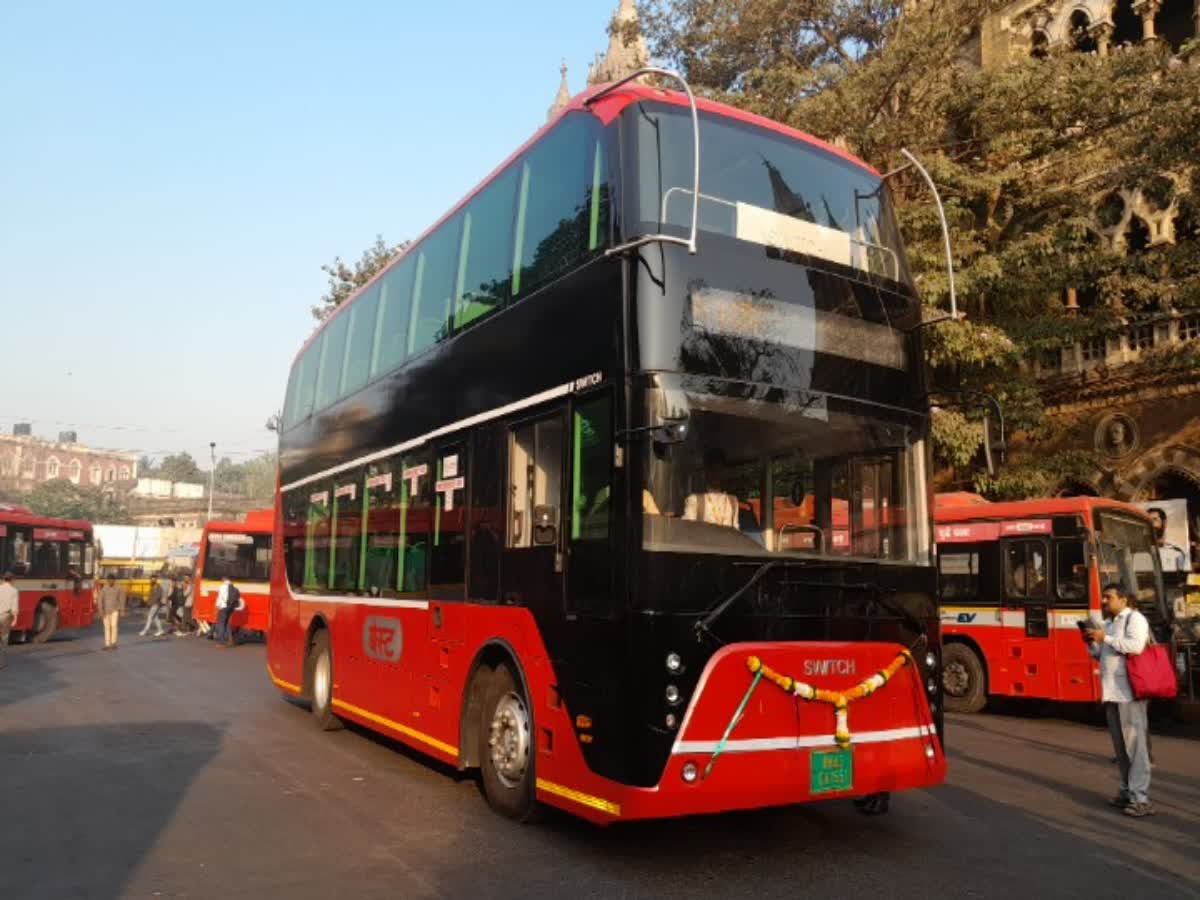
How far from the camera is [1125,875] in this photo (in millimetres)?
5684

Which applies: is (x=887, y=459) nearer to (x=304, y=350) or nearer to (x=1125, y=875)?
(x=1125, y=875)

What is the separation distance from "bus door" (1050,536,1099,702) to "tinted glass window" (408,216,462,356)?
846 cm

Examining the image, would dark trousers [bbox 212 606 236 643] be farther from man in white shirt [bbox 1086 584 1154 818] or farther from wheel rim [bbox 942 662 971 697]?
man in white shirt [bbox 1086 584 1154 818]

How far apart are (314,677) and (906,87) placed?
48.8 feet

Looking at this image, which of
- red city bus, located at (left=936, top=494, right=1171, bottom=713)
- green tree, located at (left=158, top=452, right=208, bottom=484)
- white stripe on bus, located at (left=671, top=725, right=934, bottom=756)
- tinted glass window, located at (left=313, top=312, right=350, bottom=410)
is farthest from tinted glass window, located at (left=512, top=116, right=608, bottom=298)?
green tree, located at (left=158, top=452, right=208, bottom=484)

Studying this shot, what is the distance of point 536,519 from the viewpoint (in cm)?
647

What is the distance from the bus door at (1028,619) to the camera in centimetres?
1266

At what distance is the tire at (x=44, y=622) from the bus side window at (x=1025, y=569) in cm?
2211

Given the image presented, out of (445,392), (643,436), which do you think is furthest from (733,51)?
(643,436)

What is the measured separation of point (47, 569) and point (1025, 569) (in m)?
22.5

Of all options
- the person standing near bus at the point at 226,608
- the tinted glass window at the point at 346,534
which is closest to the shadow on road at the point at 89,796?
the tinted glass window at the point at 346,534

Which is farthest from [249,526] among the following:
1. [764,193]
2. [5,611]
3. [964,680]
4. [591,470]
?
[764,193]

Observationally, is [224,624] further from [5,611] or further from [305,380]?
[305,380]

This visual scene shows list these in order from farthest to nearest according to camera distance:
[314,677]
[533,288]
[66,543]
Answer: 1. [66,543]
2. [314,677]
3. [533,288]
